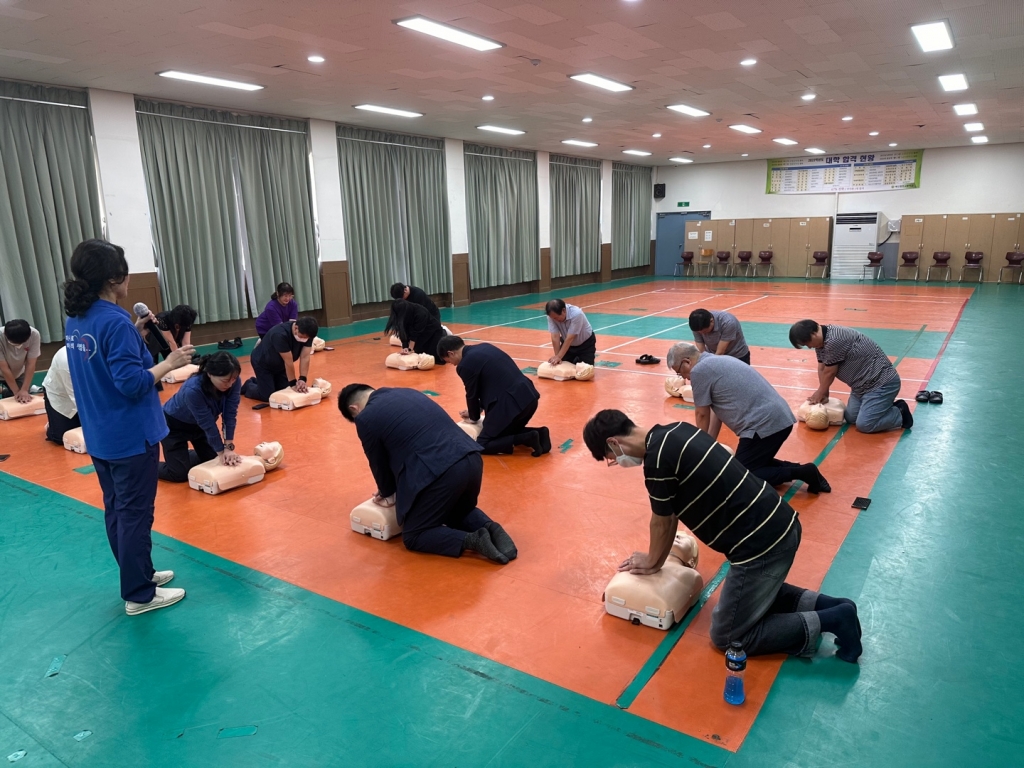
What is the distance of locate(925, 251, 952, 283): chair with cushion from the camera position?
18.5 meters

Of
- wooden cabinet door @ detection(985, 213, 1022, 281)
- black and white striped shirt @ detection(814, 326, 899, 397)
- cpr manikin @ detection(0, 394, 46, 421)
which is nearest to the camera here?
black and white striped shirt @ detection(814, 326, 899, 397)

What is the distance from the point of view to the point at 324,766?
7.63 ft

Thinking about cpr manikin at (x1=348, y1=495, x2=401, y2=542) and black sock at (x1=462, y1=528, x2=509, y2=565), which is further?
cpr manikin at (x1=348, y1=495, x2=401, y2=542)

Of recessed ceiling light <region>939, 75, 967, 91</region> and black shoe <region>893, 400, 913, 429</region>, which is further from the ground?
recessed ceiling light <region>939, 75, 967, 91</region>

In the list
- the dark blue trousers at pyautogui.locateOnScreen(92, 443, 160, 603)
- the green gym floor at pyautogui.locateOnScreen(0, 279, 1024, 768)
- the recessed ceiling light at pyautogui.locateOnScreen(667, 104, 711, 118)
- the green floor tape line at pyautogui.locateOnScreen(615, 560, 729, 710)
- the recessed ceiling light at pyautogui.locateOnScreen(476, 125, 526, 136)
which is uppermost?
the recessed ceiling light at pyautogui.locateOnScreen(476, 125, 526, 136)

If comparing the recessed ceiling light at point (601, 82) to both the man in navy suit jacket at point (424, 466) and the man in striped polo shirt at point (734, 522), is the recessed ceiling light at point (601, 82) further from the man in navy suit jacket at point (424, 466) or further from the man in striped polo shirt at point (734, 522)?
the man in striped polo shirt at point (734, 522)

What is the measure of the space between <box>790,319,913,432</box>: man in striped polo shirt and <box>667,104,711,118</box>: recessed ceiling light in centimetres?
707

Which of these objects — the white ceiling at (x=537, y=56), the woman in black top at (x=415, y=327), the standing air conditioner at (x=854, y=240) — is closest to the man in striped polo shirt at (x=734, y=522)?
the white ceiling at (x=537, y=56)

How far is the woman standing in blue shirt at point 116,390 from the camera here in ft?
9.54

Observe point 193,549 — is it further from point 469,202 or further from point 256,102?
point 469,202

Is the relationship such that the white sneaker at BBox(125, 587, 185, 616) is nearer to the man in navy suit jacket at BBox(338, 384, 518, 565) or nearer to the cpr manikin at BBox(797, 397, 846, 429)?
the man in navy suit jacket at BBox(338, 384, 518, 565)

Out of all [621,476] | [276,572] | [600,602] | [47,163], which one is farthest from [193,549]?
[47,163]

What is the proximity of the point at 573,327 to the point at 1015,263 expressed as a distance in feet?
53.6

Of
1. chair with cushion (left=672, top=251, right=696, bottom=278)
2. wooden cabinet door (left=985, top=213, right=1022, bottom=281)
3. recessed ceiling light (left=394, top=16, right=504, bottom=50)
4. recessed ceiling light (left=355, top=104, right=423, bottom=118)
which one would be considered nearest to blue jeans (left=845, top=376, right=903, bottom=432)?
recessed ceiling light (left=394, top=16, right=504, bottom=50)
